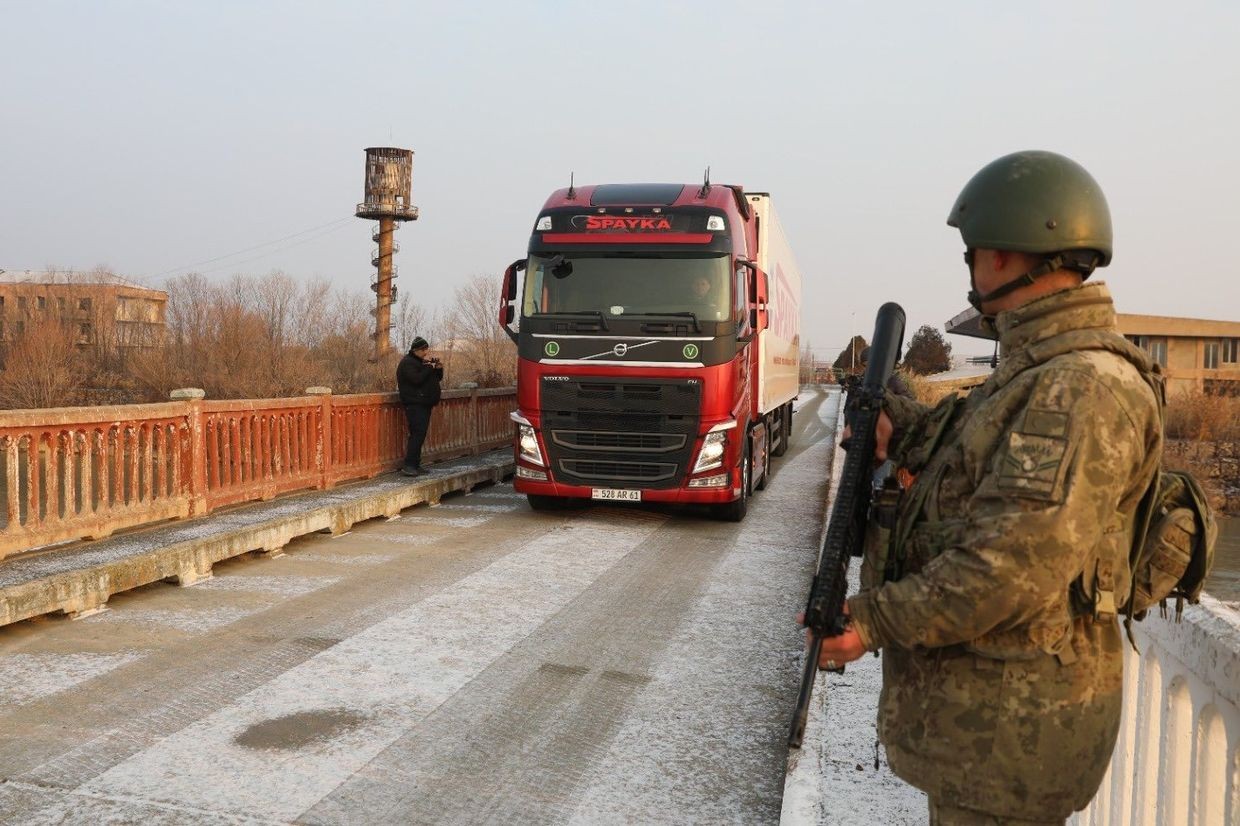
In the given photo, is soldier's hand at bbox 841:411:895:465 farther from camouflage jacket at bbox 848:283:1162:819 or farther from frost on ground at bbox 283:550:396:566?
frost on ground at bbox 283:550:396:566

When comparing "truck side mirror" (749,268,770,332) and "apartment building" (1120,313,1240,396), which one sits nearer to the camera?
"truck side mirror" (749,268,770,332)

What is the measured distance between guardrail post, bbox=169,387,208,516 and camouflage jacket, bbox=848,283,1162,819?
855 cm

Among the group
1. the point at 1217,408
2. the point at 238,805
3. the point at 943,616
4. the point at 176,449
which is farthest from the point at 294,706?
the point at 1217,408

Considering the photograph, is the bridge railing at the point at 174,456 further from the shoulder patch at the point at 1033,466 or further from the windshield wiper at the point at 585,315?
the shoulder patch at the point at 1033,466

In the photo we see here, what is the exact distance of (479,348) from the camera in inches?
1994

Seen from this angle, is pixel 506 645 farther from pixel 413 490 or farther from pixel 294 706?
pixel 413 490

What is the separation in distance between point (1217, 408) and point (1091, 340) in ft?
145

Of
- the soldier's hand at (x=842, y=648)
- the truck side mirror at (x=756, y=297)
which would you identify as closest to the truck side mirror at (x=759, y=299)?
the truck side mirror at (x=756, y=297)

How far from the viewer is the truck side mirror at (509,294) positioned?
1104 cm

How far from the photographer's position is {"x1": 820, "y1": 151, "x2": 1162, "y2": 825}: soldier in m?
2.06

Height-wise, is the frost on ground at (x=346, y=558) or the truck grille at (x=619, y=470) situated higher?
the truck grille at (x=619, y=470)

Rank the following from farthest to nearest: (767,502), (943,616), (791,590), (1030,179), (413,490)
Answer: (767,502) < (413,490) < (791,590) < (1030,179) < (943,616)

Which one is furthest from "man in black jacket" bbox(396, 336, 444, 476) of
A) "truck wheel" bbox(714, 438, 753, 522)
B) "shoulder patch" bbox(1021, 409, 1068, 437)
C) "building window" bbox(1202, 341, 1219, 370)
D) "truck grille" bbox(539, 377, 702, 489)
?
"building window" bbox(1202, 341, 1219, 370)

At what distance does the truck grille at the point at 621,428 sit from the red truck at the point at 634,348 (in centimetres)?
1
